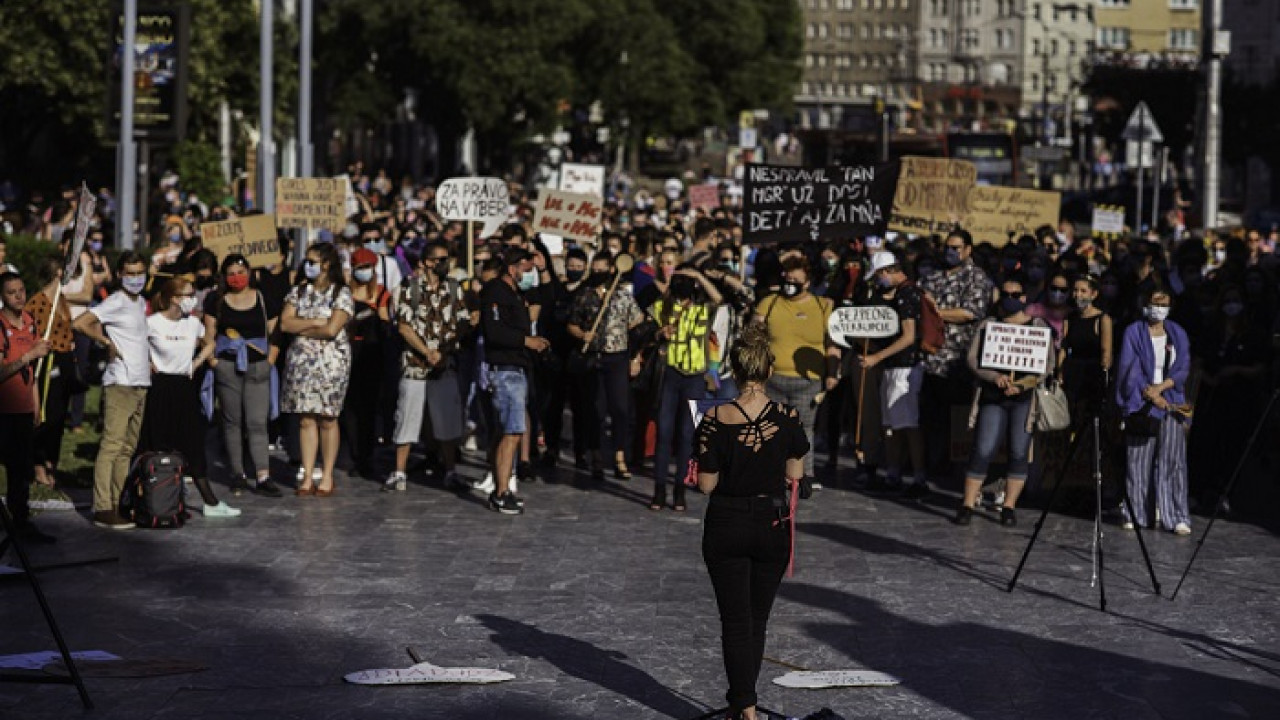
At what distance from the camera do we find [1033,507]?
16.1 meters

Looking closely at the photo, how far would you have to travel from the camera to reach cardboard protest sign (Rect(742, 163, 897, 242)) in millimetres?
18844

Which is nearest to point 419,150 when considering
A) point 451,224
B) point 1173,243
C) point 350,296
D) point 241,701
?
point 1173,243

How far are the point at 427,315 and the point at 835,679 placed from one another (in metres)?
6.47

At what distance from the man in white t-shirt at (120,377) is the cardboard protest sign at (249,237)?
4.62 m

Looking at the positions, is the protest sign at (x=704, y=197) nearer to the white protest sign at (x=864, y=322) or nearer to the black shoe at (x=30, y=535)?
the white protest sign at (x=864, y=322)

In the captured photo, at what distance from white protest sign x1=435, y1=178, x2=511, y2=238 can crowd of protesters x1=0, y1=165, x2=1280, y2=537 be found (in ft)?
5.65

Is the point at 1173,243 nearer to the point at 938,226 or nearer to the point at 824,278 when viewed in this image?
the point at 938,226

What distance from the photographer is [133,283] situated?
14.3 meters

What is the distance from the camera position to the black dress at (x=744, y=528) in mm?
9414

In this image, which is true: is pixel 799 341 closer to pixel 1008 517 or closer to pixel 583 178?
pixel 1008 517

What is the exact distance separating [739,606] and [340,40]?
179ft

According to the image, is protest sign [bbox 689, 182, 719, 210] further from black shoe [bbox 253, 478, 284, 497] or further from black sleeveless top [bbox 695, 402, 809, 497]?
black sleeveless top [bbox 695, 402, 809, 497]

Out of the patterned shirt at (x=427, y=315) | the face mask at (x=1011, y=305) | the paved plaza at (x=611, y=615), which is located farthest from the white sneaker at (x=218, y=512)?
the face mask at (x=1011, y=305)

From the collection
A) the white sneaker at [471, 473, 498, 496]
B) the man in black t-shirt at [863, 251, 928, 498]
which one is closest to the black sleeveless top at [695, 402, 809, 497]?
the man in black t-shirt at [863, 251, 928, 498]
